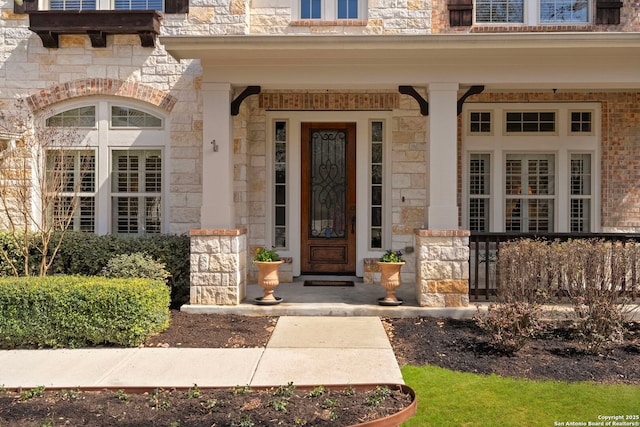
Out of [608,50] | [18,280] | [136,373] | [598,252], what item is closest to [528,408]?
[598,252]

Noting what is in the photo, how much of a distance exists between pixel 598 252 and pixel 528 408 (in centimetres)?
281

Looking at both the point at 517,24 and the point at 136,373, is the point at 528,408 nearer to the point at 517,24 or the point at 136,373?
the point at 136,373

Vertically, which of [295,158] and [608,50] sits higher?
[608,50]

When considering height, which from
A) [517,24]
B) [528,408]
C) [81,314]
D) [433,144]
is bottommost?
[528,408]

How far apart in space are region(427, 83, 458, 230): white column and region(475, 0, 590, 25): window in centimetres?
264

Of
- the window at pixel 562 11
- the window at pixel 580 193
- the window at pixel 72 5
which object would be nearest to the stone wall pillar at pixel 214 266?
the window at pixel 72 5

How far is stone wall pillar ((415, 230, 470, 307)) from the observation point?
736cm

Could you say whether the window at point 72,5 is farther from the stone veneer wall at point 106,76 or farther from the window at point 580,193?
the window at point 580,193

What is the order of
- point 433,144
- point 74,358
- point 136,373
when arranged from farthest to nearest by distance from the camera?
1. point 433,144
2. point 74,358
3. point 136,373

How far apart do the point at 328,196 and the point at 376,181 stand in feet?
2.90

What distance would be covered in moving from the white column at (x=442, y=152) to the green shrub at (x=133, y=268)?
148 inches

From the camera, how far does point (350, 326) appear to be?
22.6 ft

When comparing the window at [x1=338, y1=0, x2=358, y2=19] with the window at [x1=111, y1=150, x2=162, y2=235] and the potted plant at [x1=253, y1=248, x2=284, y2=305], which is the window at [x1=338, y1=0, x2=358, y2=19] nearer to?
the window at [x1=111, y1=150, x2=162, y2=235]

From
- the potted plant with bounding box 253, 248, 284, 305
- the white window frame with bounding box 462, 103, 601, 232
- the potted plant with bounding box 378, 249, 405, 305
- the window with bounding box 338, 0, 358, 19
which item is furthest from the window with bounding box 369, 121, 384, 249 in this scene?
the potted plant with bounding box 253, 248, 284, 305
